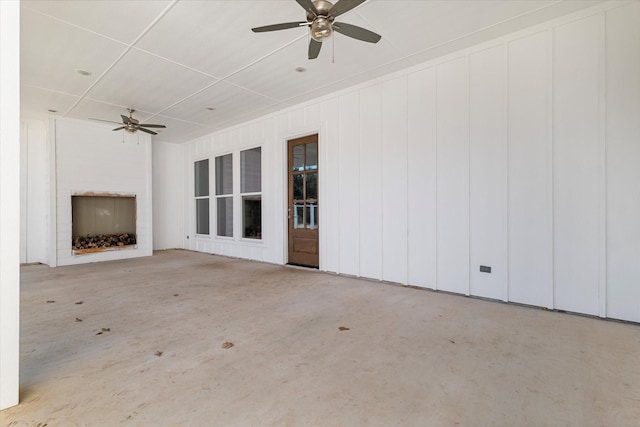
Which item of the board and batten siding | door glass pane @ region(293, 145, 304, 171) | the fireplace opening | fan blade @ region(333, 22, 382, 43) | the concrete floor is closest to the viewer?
the concrete floor

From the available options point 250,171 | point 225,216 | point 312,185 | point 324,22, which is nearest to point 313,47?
point 324,22

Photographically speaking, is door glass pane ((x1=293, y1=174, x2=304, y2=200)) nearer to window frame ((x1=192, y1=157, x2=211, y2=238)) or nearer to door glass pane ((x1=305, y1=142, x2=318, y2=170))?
door glass pane ((x1=305, y1=142, x2=318, y2=170))

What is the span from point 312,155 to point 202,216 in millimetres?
4363

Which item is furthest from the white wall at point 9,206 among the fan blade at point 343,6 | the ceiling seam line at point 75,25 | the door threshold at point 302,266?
the door threshold at point 302,266

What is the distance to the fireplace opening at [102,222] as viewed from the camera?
6649 millimetres

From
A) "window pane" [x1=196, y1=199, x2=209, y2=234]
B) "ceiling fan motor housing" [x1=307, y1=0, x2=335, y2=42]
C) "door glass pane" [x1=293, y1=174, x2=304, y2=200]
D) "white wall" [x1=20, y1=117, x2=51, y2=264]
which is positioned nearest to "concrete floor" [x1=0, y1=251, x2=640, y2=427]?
"door glass pane" [x1=293, y1=174, x2=304, y2=200]

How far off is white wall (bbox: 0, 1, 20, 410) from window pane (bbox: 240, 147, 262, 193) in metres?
4.82

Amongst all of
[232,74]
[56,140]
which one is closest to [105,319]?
[232,74]

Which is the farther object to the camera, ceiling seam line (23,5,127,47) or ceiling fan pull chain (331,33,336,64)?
ceiling fan pull chain (331,33,336,64)

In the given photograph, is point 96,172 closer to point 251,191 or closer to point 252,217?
point 251,191

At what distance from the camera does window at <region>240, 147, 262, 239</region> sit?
6.53 meters

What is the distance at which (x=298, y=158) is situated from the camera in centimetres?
578

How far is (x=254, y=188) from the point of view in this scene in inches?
262

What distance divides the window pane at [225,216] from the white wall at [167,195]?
6.01 ft
